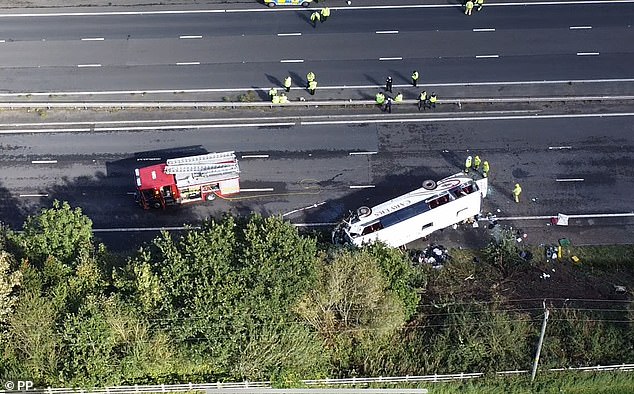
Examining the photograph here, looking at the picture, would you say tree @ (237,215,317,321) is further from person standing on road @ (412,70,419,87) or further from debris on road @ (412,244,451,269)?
person standing on road @ (412,70,419,87)

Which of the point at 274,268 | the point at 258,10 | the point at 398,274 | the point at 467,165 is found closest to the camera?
the point at 274,268

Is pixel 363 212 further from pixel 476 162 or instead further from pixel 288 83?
pixel 288 83

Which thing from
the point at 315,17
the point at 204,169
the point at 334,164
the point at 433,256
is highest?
the point at 315,17

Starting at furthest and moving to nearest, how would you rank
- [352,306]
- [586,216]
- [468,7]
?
[468,7]
[586,216]
[352,306]

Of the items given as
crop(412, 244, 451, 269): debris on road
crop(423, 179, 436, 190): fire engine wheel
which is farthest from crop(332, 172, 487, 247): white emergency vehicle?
crop(412, 244, 451, 269): debris on road

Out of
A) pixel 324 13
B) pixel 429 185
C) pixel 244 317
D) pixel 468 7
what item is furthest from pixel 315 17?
pixel 244 317

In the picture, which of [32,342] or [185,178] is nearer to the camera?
[32,342]

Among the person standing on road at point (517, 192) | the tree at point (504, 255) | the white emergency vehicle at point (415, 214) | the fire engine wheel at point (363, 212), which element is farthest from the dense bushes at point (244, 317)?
the person standing on road at point (517, 192)
